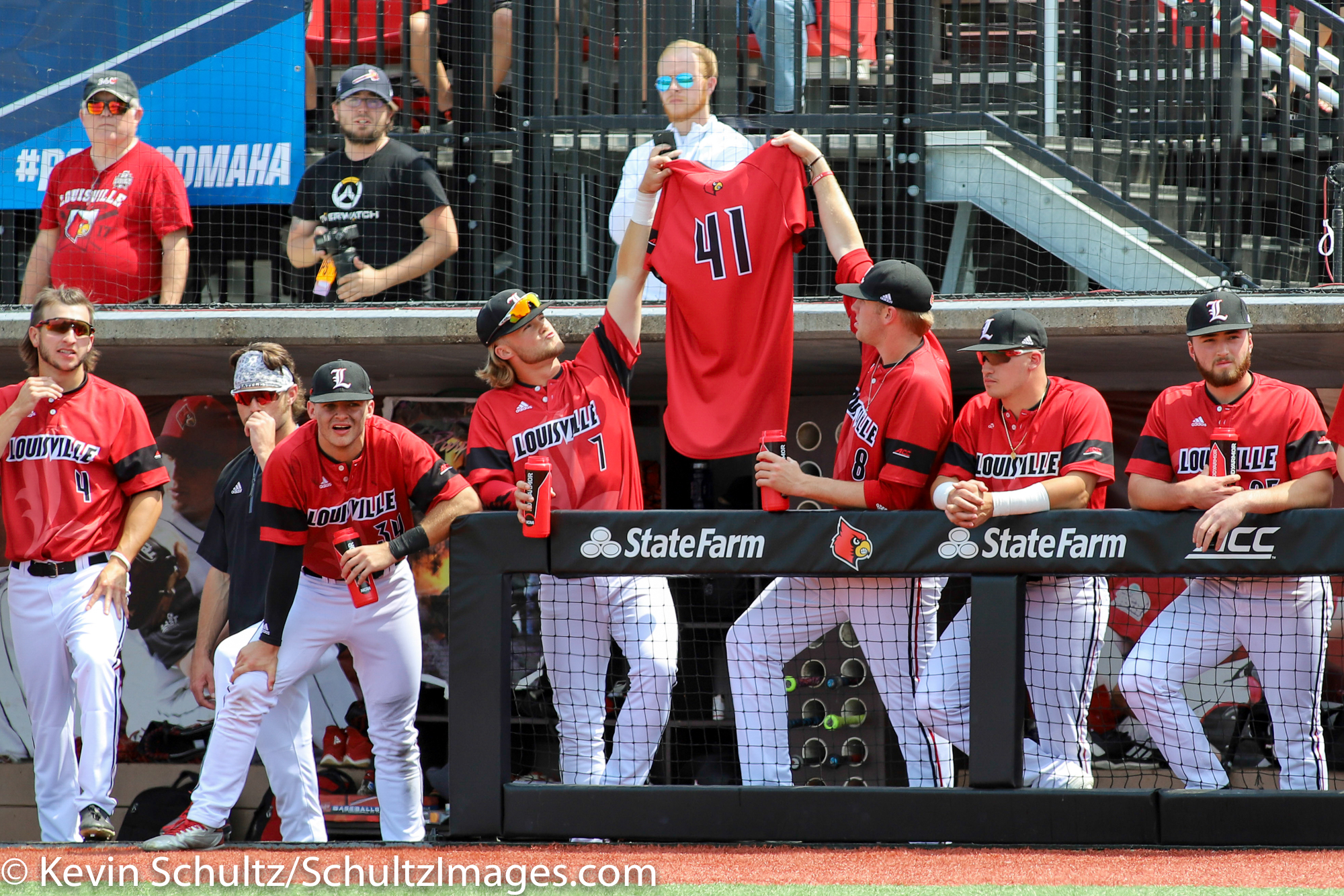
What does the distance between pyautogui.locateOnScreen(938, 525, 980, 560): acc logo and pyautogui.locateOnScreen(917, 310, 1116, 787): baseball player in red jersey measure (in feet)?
0.59

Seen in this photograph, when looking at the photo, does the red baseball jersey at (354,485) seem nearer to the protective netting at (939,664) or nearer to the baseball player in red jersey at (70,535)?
the protective netting at (939,664)

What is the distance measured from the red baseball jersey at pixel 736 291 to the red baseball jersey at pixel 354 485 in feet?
3.19

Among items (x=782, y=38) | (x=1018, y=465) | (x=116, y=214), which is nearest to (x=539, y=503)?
(x=1018, y=465)

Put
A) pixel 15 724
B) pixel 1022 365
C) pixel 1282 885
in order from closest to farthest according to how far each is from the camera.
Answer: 1. pixel 1282 885
2. pixel 1022 365
3. pixel 15 724

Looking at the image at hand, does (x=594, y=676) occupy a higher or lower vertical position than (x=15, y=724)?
higher

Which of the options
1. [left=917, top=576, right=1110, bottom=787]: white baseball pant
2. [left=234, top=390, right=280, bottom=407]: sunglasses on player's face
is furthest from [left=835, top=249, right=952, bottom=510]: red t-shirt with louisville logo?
[left=234, top=390, right=280, bottom=407]: sunglasses on player's face

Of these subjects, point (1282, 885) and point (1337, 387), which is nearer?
point (1282, 885)

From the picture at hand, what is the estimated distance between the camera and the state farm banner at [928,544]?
3.92m

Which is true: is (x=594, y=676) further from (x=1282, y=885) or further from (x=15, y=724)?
(x=15, y=724)

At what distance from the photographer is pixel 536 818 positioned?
4172mm

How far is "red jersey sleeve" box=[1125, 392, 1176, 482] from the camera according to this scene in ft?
15.1

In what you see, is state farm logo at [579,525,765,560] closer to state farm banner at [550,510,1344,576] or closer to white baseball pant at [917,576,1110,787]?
state farm banner at [550,510,1344,576]

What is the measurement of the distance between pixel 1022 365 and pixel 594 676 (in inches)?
71.5

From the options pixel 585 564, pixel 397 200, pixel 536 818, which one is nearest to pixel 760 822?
pixel 536 818
